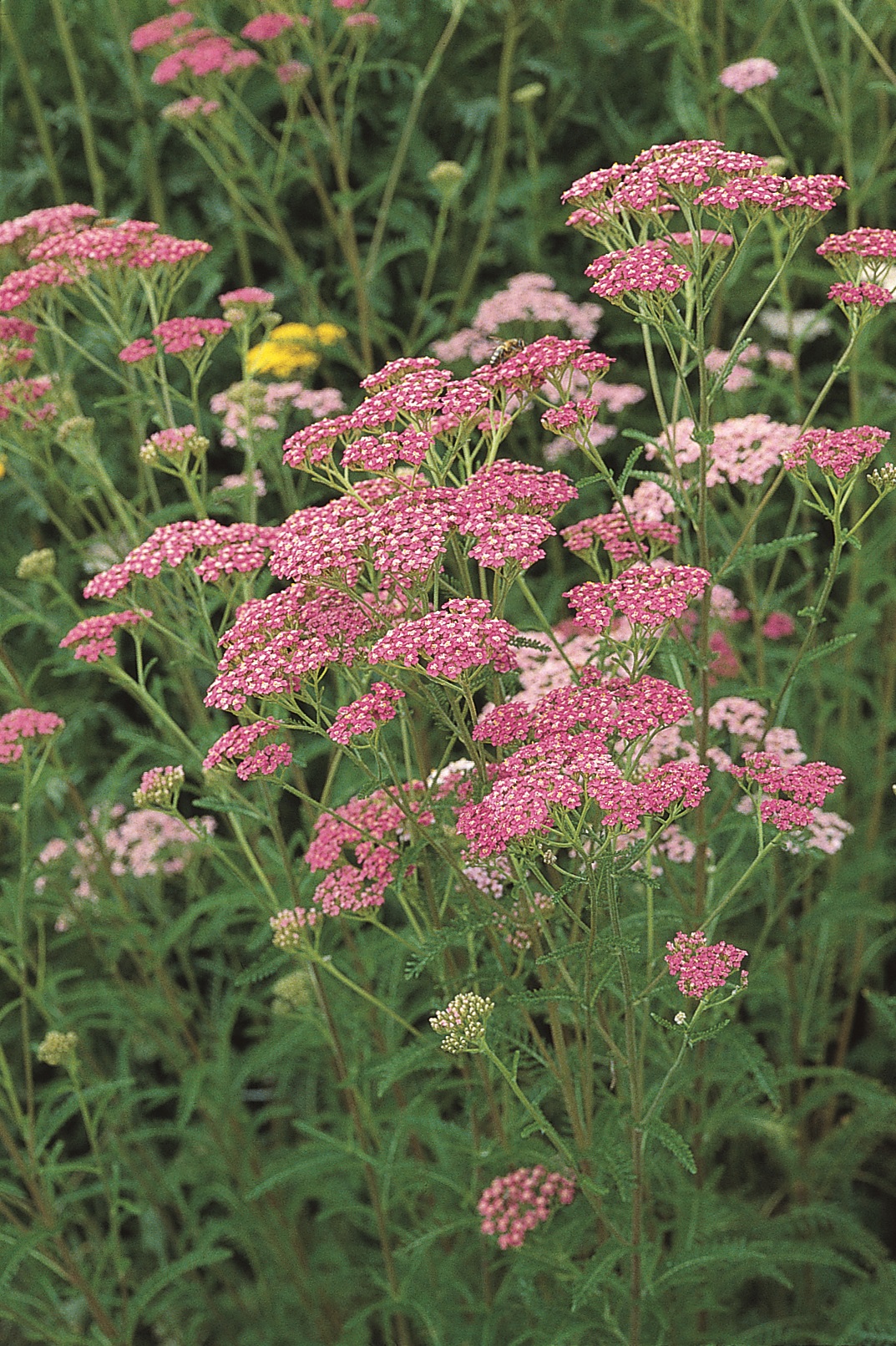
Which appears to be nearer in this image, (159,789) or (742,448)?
(159,789)

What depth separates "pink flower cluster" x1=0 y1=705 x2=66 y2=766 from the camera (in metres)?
2.87

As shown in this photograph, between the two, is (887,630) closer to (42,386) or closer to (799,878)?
(799,878)

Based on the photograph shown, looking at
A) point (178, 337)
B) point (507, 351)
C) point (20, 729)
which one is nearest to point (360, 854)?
point (20, 729)

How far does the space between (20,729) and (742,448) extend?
1.84m

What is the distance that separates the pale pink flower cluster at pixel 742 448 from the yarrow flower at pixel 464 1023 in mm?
1308

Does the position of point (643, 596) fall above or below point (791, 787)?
above

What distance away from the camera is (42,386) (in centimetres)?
316

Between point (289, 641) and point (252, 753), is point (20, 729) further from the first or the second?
point (289, 641)

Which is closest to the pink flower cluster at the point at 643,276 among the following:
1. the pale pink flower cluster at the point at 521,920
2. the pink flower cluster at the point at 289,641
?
the pink flower cluster at the point at 289,641

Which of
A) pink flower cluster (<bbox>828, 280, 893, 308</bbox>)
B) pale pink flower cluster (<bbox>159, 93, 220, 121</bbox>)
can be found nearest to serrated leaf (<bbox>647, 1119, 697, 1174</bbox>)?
pink flower cluster (<bbox>828, 280, 893, 308</bbox>)

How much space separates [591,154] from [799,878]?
9.58ft

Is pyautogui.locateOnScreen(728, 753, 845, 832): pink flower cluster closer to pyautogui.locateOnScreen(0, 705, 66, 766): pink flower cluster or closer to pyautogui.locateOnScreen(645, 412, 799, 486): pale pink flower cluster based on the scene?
pyautogui.locateOnScreen(645, 412, 799, 486): pale pink flower cluster

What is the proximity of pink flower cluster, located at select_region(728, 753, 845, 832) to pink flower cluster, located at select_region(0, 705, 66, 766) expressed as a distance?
1.59m

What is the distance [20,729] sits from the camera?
288 cm
